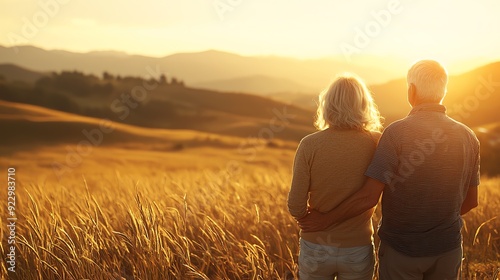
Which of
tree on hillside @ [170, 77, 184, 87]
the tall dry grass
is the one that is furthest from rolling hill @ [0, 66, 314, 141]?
the tall dry grass

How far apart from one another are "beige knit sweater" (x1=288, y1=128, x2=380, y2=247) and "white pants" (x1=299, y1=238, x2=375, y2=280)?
4 cm

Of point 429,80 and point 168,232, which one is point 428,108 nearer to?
point 429,80

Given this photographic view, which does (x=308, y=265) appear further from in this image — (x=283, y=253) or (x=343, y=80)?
(x=283, y=253)

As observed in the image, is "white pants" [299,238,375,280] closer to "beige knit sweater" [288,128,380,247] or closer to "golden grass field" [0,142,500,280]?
"beige knit sweater" [288,128,380,247]

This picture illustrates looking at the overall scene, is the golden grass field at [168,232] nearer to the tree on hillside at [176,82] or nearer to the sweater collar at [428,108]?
the sweater collar at [428,108]

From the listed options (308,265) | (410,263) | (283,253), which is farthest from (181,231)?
(410,263)

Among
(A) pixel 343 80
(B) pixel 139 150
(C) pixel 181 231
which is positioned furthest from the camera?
(B) pixel 139 150

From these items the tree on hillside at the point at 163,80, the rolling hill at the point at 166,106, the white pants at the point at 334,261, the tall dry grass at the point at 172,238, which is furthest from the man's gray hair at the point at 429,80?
the tree on hillside at the point at 163,80

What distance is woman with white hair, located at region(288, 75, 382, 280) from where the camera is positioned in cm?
325

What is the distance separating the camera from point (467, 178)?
348cm

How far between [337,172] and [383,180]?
0.93ft

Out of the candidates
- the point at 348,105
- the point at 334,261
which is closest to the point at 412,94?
the point at 348,105

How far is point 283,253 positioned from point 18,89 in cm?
4921

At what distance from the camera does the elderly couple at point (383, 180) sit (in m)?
3.24
